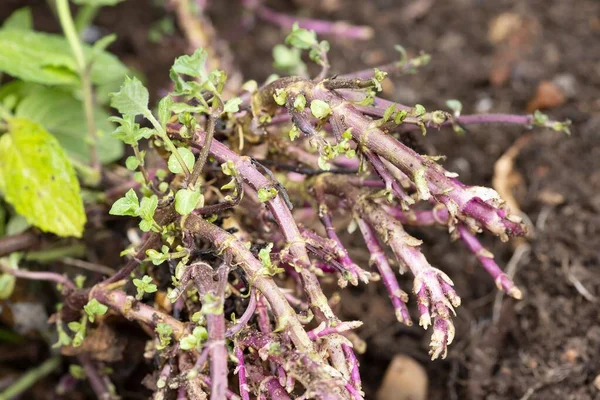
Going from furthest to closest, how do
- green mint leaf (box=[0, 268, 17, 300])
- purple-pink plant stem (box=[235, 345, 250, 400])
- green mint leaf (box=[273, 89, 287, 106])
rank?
green mint leaf (box=[0, 268, 17, 300]), green mint leaf (box=[273, 89, 287, 106]), purple-pink plant stem (box=[235, 345, 250, 400])

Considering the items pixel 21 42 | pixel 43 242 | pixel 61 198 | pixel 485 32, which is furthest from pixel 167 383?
pixel 485 32

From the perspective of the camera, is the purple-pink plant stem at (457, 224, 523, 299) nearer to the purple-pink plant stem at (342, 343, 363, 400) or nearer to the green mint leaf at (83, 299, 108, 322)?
the purple-pink plant stem at (342, 343, 363, 400)

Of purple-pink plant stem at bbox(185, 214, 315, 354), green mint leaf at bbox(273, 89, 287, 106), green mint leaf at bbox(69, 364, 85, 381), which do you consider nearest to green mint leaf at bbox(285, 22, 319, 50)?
green mint leaf at bbox(273, 89, 287, 106)

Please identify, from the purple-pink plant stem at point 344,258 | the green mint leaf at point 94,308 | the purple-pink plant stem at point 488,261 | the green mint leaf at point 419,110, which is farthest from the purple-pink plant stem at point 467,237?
the green mint leaf at point 94,308

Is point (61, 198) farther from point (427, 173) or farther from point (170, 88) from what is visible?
point (170, 88)

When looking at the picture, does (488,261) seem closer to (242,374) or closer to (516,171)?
(242,374)

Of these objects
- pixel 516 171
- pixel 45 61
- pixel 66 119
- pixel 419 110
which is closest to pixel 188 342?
pixel 419 110
